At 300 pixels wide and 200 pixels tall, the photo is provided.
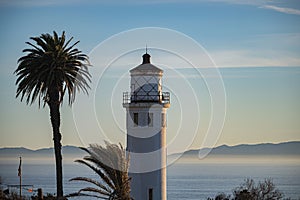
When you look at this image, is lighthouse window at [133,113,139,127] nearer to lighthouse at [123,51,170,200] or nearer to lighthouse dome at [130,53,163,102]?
lighthouse at [123,51,170,200]

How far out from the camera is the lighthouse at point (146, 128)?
44.9 meters

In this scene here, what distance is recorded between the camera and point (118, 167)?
120 ft

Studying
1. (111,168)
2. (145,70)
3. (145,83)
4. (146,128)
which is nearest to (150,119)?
(146,128)

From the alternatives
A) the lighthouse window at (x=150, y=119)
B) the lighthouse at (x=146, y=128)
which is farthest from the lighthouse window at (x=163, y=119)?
the lighthouse window at (x=150, y=119)

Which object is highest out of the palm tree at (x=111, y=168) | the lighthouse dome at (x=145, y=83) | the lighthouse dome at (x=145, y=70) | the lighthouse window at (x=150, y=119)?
the lighthouse dome at (x=145, y=70)

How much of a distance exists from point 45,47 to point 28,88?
2.76 m

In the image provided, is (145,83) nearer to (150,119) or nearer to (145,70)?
(145,70)

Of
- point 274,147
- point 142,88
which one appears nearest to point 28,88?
point 142,88

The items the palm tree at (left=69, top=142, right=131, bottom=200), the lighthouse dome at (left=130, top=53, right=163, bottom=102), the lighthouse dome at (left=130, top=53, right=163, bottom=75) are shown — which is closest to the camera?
the palm tree at (left=69, top=142, right=131, bottom=200)

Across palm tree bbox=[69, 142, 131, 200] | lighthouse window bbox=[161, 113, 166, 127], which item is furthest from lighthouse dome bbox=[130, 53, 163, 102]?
palm tree bbox=[69, 142, 131, 200]

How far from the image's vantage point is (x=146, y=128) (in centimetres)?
4509

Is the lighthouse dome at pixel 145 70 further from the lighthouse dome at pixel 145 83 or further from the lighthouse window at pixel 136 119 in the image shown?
the lighthouse window at pixel 136 119

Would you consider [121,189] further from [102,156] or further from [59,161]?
[59,161]

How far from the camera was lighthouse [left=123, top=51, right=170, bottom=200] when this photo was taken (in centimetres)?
4494
